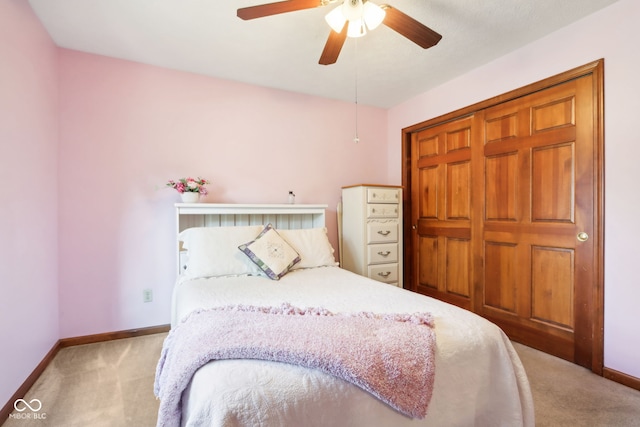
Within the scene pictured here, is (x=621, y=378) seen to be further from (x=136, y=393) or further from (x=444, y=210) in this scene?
(x=136, y=393)

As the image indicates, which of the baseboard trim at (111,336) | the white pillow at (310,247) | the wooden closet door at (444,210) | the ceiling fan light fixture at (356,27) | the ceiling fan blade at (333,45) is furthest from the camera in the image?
the wooden closet door at (444,210)

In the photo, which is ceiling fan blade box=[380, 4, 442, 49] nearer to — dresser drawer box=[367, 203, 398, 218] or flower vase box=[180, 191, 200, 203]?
dresser drawer box=[367, 203, 398, 218]

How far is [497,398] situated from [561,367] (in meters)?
1.27

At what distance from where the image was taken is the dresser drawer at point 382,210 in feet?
10.2

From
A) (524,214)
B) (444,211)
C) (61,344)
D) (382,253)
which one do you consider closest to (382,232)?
(382,253)

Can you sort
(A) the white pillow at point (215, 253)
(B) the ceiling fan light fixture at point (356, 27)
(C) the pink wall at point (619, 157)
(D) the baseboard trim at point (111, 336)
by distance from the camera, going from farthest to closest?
(D) the baseboard trim at point (111, 336) → (A) the white pillow at point (215, 253) → (C) the pink wall at point (619, 157) → (B) the ceiling fan light fixture at point (356, 27)

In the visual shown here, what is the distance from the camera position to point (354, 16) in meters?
1.55

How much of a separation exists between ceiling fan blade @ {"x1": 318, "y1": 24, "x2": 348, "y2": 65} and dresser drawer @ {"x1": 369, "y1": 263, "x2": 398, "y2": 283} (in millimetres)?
2000

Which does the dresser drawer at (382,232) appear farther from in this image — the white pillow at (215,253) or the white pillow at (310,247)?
the white pillow at (215,253)

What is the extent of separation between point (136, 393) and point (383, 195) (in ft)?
8.53

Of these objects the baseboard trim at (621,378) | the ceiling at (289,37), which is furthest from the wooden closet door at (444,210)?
the baseboard trim at (621,378)

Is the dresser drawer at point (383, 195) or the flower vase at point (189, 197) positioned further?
the dresser drawer at point (383, 195)

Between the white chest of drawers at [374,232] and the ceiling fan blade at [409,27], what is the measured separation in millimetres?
1558

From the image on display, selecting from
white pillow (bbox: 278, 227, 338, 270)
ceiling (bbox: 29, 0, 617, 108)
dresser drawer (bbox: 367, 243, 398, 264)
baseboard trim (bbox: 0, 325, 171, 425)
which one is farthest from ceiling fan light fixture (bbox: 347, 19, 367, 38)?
baseboard trim (bbox: 0, 325, 171, 425)
